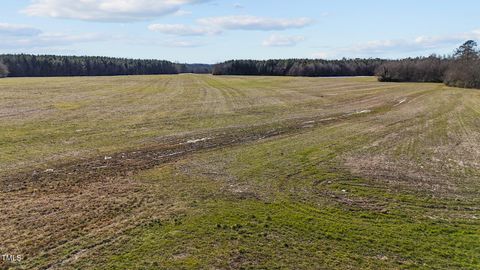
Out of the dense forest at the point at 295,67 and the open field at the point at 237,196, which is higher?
the dense forest at the point at 295,67

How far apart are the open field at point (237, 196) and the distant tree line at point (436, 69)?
65.8 meters

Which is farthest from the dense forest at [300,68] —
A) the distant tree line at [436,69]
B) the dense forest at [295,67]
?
the distant tree line at [436,69]

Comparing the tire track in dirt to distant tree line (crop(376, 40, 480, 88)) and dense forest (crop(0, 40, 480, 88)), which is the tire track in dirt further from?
dense forest (crop(0, 40, 480, 88))

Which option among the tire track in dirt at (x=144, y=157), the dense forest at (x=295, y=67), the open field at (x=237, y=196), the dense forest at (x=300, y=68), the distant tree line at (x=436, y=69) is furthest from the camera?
the dense forest at (x=300, y=68)

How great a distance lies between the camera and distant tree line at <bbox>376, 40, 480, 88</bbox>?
3677 inches

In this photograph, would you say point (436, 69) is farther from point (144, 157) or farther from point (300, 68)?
point (144, 157)

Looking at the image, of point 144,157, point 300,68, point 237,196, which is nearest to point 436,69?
point 300,68

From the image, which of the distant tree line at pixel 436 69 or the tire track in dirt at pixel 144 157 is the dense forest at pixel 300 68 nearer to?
the distant tree line at pixel 436 69

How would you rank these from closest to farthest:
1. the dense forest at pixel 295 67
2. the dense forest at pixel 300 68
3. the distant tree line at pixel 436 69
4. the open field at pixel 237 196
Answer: the open field at pixel 237 196
the distant tree line at pixel 436 69
the dense forest at pixel 295 67
the dense forest at pixel 300 68

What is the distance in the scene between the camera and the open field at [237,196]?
1220 centimetres

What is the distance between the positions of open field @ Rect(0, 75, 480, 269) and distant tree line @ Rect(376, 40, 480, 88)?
216 feet

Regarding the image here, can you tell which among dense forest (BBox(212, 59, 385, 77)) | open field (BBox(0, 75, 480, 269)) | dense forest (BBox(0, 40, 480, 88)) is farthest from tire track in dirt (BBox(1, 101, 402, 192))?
dense forest (BBox(212, 59, 385, 77))

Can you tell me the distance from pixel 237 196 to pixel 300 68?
491 ft

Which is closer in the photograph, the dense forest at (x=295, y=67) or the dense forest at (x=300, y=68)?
the dense forest at (x=295, y=67)
